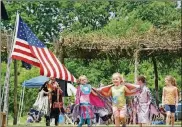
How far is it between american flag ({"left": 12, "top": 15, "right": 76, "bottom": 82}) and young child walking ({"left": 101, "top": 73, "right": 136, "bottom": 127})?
4.34 ft

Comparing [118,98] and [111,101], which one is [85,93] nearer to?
[118,98]

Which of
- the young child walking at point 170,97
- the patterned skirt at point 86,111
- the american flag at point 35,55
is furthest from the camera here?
the young child walking at point 170,97

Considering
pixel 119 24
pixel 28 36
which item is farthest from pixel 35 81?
pixel 119 24

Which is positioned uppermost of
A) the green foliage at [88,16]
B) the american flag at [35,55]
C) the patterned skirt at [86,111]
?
the green foliage at [88,16]

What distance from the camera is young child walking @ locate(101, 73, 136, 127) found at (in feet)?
39.4

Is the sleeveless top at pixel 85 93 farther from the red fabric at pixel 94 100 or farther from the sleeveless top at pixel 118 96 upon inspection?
the sleeveless top at pixel 118 96

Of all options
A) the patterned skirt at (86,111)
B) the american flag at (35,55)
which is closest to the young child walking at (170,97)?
the patterned skirt at (86,111)

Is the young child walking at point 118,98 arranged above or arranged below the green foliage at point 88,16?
below

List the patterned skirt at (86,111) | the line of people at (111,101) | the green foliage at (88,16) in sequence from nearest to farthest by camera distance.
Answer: the line of people at (111,101), the patterned skirt at (86,111), the green foliage at (88,16)

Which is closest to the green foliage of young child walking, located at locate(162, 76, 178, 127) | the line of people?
the line of people

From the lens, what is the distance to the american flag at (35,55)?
1343 centimetres

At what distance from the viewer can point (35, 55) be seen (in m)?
13.9

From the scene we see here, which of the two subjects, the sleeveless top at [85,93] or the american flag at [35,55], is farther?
the american flag at [35,55]

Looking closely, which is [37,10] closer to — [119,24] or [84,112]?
[119,24]
